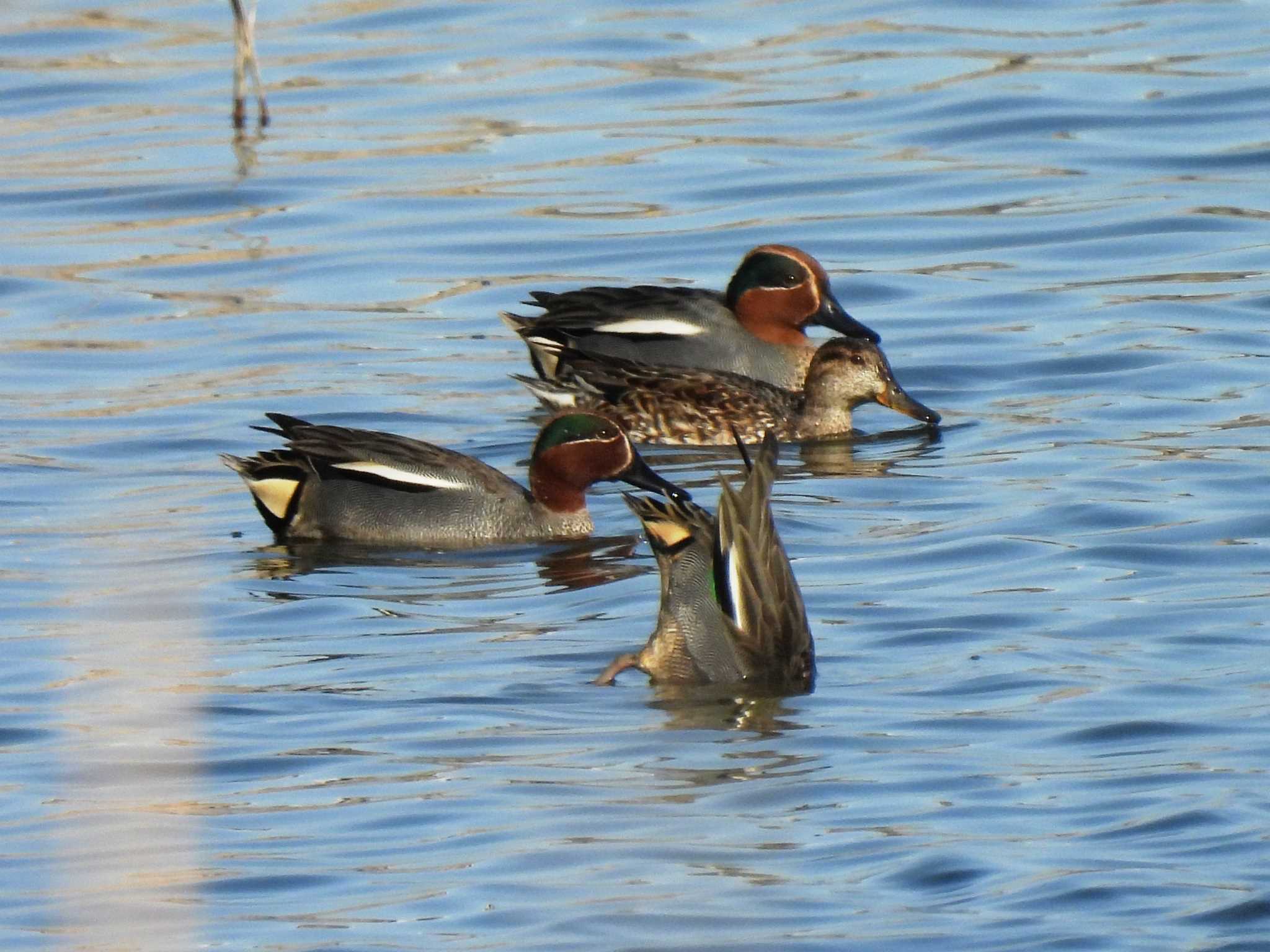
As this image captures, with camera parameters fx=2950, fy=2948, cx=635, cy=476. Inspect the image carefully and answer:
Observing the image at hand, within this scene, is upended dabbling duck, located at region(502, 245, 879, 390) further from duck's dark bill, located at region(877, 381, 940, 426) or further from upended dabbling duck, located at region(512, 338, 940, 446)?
duck's dark bill, located at region(877, 381, 940, 426)

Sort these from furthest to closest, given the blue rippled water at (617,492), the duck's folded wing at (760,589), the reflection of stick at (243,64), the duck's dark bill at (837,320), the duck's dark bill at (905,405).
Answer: the reflection of stick at (243,64) → the duck's dark bill at (837,320) → the duck's dark bill at (905,405) → the duck's folded wing at (760,589) → the blue rippled water at (617,492)

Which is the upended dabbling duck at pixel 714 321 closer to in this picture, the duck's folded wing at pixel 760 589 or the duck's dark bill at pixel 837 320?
the duck's dark bill at pixel 837 320

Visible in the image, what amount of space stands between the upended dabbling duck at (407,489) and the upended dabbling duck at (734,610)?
2317mm

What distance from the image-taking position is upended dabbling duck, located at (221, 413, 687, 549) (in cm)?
1096

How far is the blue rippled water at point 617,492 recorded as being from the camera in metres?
6.56

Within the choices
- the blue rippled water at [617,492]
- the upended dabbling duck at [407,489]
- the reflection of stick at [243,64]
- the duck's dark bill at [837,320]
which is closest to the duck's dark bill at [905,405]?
the blue rippled water at [617,492]

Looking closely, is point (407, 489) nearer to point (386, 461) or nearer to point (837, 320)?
point (386, 461)

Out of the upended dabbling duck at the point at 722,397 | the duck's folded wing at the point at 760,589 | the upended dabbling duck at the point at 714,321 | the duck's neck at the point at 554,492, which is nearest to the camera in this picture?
the duck's folded wing at the point at 760,589

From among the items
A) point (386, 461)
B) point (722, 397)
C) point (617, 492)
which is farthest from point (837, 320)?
point (386, 461)

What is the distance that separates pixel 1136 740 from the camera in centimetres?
762

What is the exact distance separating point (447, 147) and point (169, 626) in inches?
588

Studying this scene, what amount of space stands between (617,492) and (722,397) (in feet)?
4.09

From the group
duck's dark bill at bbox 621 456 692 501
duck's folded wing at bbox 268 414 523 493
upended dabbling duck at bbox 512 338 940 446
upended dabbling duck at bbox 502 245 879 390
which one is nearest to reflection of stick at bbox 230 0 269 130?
upended dabbling duck at bbox 502 245 879 390

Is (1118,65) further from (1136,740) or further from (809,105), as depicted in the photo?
(1136,740)
